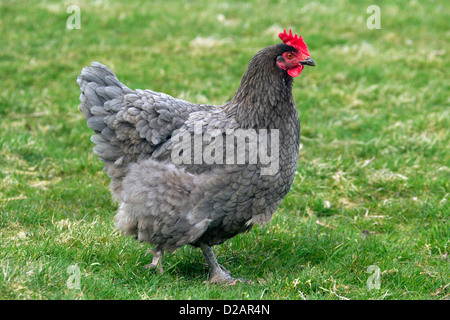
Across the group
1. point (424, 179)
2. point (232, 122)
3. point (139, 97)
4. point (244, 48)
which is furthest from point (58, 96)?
point (424, 179)

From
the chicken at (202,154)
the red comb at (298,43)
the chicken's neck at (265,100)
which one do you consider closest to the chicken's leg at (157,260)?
the chicken at (202,154)

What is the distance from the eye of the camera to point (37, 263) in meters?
4.16

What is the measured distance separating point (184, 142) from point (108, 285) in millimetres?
1229

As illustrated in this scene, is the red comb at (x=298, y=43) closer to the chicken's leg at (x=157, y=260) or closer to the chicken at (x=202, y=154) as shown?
the chicken at (x=202, y=154)

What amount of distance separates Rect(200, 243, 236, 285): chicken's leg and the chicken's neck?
111 centimetres

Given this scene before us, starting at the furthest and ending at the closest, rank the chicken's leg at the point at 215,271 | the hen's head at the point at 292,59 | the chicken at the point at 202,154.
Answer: the chicken's leg at the point at 215,271 < the hen's head at the point at 292,59 < the chicken at the point at 202,154

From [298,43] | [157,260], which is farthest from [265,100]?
[157,260]

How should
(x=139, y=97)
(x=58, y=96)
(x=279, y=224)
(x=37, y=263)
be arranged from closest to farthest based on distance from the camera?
1. (x=37, y=263)
2. (x=139, y=97)
3. (x=279, y=224)
4. (x=58, y=96)

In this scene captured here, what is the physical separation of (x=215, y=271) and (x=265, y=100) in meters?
1.45

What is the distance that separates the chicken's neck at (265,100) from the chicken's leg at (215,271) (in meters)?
1.11

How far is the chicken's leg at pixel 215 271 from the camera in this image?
15.3 feet

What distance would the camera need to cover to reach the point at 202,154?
450 centimetres

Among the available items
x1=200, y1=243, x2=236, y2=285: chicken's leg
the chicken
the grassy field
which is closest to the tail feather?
the chicken
